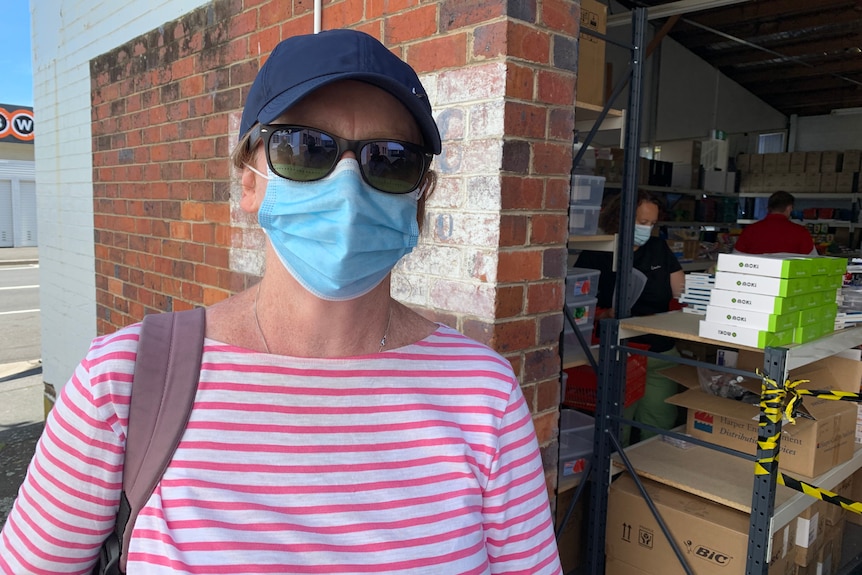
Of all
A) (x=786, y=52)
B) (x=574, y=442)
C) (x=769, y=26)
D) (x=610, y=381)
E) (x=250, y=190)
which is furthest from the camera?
(x=786, y=52)

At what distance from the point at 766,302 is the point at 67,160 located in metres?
5.19

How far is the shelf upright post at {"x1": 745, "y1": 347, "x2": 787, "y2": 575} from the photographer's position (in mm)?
2309

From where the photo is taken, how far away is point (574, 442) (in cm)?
325

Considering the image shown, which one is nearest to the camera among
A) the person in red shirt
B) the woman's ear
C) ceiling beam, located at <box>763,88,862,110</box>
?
the woman's ear

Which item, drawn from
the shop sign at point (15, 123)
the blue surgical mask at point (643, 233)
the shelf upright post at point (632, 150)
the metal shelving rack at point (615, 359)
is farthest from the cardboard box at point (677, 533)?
the shop sign at point (15, 123)

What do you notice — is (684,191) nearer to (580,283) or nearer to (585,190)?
(585,190)

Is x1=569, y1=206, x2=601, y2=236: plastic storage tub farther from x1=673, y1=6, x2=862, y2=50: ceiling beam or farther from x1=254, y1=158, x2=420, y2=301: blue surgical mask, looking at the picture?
x1=673, y1=6, x2=862, y2=50: ceiling beam

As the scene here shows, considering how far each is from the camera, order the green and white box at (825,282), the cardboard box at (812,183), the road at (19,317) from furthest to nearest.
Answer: the cardboard box at (812,183), the road at (19,317), the green and white box at (825,282)

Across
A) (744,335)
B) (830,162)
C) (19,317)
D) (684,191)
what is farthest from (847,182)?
(19,317)

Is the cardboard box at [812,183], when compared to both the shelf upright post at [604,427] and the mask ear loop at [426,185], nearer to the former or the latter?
the shelf upright post at [604,427]

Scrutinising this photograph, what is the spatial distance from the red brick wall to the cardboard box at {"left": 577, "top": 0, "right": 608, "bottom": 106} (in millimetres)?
753

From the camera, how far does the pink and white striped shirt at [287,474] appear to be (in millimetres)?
911

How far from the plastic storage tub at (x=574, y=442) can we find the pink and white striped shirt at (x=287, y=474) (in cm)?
209

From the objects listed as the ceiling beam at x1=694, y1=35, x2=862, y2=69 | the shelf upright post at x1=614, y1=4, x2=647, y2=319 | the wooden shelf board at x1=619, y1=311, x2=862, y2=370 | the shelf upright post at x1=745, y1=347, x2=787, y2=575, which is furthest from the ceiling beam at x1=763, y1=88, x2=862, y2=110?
the shelf upright post at x1=745, y1=347, x2=787, y2=575
